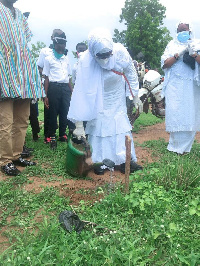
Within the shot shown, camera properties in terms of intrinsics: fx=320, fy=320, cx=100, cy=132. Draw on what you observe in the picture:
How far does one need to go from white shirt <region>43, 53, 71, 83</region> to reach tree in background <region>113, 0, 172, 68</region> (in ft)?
80.0

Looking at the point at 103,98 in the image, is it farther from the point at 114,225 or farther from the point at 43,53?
the point at 43,53

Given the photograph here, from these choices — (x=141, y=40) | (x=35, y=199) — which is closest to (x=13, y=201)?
(x=35, y=199)

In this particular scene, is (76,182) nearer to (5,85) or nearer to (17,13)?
(5,85)

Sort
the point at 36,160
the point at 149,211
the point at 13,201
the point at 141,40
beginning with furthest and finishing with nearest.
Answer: the point at 141,40 → the point at 36,160 → the point at 13,201 → the point at 149,211

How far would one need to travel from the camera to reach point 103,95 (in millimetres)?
3842

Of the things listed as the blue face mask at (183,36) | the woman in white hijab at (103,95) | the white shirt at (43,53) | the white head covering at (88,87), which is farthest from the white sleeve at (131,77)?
the white shirt at (43,53)

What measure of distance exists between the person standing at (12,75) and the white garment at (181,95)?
6.46 feet

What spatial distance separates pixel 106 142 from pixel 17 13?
1856mm

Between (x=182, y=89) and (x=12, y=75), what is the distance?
2455 millimetres

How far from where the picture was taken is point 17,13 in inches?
145

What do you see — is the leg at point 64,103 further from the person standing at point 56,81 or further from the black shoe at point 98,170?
the black shoe at point 98,170

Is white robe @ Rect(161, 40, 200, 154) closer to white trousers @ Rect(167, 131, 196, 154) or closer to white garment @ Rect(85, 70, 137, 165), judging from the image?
white trousers @ Rect(167, 131, 196, 154)

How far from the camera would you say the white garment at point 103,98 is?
369cm

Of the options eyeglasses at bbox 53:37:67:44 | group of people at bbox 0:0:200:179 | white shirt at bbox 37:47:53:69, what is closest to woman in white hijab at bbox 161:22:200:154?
group of people at bbox 0:0:200:179
